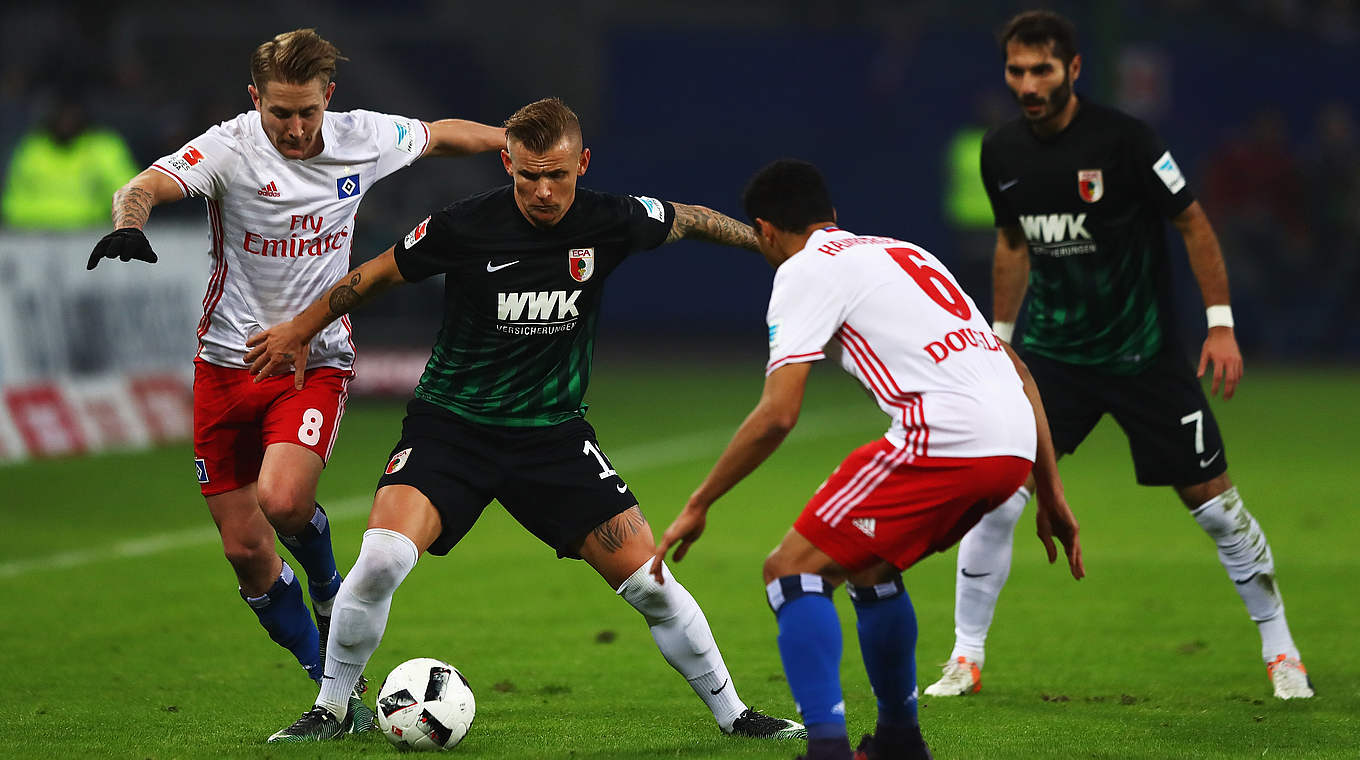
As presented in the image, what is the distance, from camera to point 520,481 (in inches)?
230

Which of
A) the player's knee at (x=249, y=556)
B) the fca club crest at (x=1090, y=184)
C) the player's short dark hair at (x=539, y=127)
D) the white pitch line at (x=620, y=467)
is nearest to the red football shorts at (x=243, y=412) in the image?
the player's knee at (x=249, y=556)

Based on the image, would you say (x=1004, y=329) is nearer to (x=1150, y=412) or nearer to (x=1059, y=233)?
(x=1059, y=233)

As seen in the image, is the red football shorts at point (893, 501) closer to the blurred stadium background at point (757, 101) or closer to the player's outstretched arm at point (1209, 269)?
the player's outstretched arm at point (1209, 269)

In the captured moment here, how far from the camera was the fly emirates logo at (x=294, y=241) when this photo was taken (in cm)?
636

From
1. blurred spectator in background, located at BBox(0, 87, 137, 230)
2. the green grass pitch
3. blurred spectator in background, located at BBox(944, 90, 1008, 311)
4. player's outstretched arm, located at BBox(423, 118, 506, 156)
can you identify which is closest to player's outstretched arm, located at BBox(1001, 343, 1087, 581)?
the green grass pitch

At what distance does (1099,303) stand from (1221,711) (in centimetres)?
157

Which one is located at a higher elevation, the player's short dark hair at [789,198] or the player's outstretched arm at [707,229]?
the player's short dark hair at [789,198]

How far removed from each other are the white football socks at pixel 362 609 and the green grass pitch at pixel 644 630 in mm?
212

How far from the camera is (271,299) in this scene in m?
6.39

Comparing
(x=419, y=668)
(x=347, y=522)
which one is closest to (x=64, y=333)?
(x=347, y=522)

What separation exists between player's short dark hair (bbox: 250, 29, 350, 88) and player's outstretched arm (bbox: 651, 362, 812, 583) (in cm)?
215

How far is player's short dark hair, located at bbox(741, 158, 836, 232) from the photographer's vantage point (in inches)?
203

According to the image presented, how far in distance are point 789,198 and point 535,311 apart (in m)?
1.11

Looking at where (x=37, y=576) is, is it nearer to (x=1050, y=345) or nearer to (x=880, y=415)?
(x=1050, y=345)
